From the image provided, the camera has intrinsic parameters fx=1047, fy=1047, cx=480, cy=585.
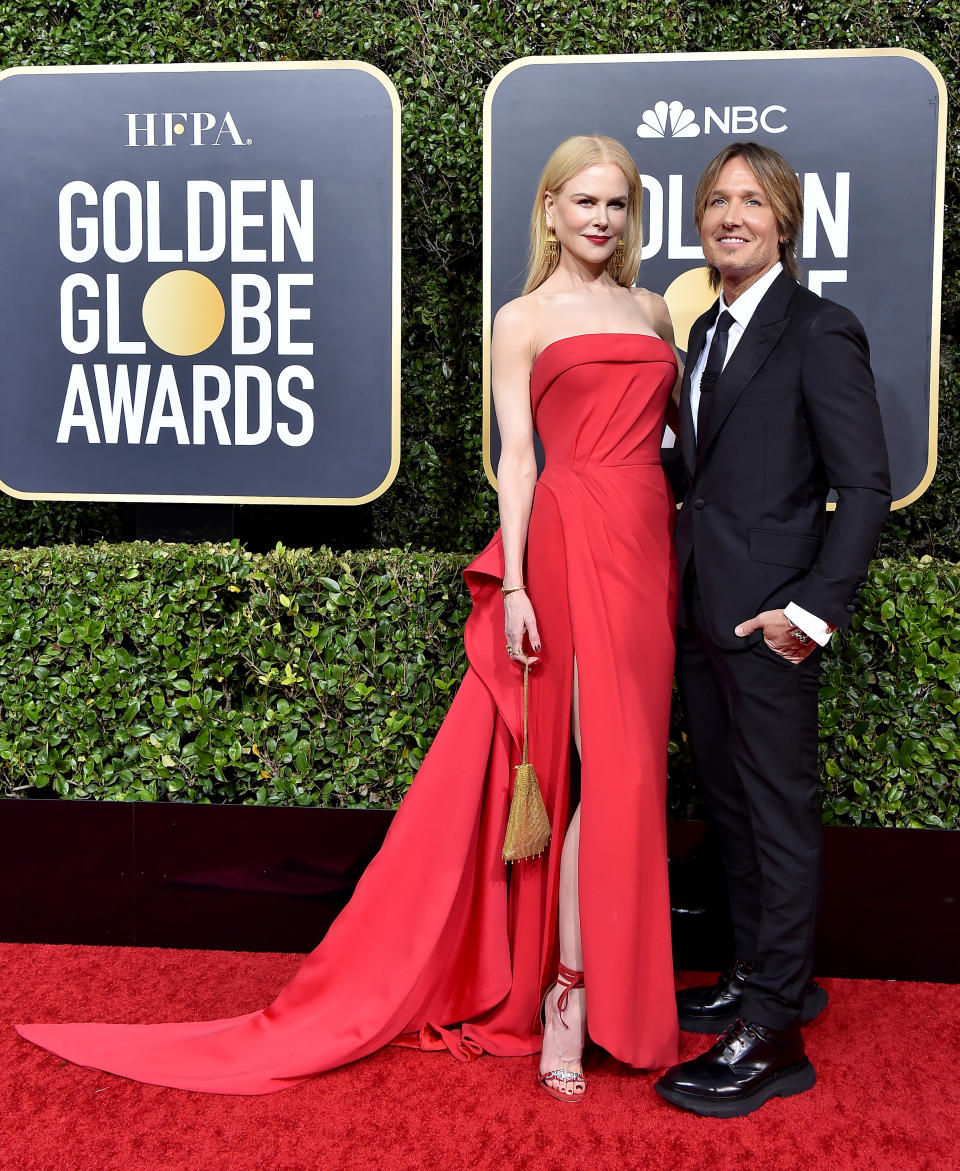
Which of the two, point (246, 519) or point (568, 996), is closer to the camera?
point (568, 996)

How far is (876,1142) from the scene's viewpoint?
2.25 metres

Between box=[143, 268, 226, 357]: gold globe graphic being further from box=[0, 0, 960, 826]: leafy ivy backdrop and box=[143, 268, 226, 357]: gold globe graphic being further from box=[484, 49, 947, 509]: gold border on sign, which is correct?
box=[484, 49, 947, 509]: gold border on sign

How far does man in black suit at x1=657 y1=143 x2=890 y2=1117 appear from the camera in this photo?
87.4 inches

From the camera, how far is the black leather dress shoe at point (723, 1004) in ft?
8.92

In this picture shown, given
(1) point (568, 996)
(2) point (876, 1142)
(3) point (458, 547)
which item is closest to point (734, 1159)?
(2) point (876, 1142)

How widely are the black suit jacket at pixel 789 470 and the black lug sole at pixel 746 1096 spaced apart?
40.0 inches

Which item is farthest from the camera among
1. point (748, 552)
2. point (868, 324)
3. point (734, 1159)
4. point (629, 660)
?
point (868, 324)

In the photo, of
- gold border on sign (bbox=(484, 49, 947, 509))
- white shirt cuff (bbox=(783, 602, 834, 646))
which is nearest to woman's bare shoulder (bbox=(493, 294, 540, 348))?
gold border on sign (bbox=(484, 49, 947, 509))

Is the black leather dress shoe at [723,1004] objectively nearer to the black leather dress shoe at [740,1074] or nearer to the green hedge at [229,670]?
the black leather dress shoe at [740,1074]

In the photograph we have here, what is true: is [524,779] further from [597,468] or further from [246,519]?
[246,519]

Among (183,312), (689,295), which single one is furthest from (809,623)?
(183,312)

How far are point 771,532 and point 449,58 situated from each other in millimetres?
2785

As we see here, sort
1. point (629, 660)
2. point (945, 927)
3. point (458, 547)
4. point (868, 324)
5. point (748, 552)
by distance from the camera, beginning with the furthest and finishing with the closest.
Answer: point (458, 547) → point (868, 324) → point (945, 927) → point (629, 660) → point (748, 552)

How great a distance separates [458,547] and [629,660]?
2064 millimetres
